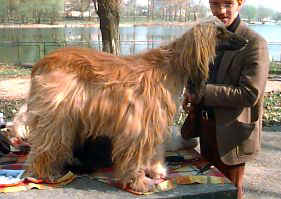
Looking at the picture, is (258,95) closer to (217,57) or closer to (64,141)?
(217,57)

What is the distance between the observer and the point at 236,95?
106 inches

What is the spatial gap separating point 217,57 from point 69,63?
1.15 m

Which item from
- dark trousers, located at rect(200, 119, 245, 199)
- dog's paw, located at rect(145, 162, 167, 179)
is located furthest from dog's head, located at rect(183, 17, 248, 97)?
dog's paw, located at rect(145, 162, 167, 179)

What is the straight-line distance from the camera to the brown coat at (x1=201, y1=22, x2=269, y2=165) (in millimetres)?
2648

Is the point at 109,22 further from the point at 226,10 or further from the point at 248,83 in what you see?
the point at 248,83

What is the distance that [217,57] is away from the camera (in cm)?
288

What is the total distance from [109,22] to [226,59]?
652 centimetres

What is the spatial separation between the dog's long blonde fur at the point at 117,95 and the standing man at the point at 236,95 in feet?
0.83

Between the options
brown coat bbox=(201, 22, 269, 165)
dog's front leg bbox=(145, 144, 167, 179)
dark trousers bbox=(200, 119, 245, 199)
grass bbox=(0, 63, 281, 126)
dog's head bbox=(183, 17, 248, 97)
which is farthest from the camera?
grass bbox=(0, 63, 281, 126)

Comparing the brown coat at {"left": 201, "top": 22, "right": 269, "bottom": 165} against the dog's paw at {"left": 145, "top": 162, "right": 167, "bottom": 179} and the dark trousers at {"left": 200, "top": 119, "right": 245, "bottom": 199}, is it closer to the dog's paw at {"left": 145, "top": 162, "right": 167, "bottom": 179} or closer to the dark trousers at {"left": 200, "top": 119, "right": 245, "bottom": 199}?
the dark trousers at {"left": 200, "top": 119, "right": 245, "bottom": 199}

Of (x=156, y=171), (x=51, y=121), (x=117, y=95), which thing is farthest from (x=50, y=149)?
(x=156, y=171)

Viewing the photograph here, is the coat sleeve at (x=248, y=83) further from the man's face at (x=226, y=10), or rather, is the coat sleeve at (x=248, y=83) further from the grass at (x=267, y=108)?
the grass at (x=267, y=108)

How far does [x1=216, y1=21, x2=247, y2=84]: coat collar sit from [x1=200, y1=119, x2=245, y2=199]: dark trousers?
15.6 inches

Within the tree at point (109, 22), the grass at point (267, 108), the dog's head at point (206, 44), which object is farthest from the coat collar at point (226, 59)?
the tree at point (109, 22)
